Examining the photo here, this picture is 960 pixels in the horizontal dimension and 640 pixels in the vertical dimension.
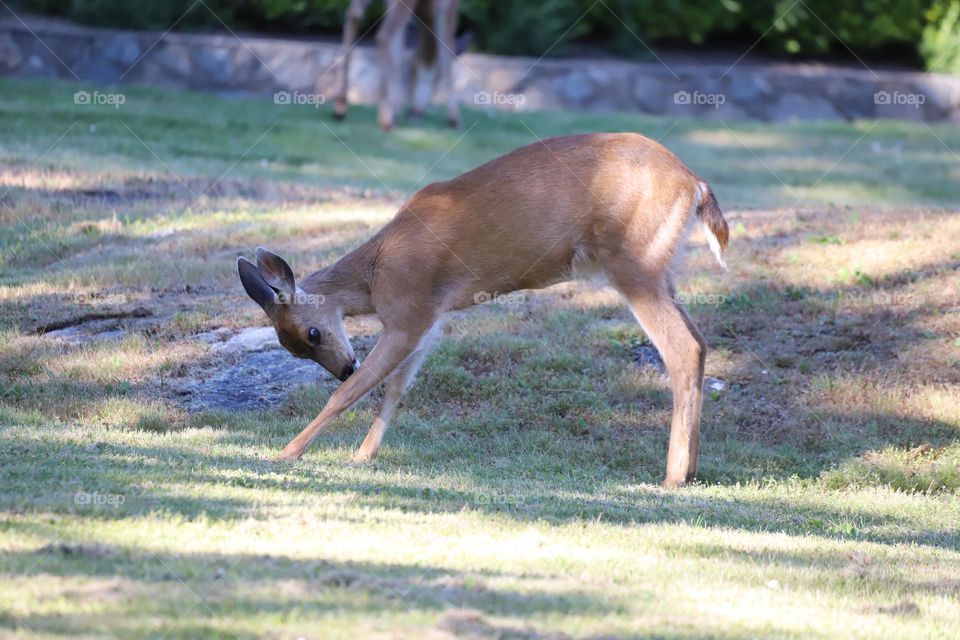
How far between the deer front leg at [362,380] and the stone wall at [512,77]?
12.4 metres

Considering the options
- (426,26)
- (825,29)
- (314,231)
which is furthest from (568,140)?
(825,29)

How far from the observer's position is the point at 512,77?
71.8 feet

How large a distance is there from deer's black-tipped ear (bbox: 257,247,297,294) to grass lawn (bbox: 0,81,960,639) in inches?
39.0

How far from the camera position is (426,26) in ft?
63.7

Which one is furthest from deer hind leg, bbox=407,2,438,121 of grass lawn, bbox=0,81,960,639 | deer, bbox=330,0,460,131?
grass lawn, bbox=0,81,960,639

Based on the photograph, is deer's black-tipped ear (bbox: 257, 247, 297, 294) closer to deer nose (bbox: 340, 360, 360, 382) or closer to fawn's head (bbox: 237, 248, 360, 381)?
fawn's head (bbox: 237, 248, 360, 381)

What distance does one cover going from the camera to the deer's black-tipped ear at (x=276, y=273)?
8.73m

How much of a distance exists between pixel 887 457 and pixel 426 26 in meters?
12.0

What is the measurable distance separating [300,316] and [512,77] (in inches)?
541

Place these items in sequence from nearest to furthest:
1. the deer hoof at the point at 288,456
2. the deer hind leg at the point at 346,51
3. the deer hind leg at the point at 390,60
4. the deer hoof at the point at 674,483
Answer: the deer hoof at the point at 288,456 → the deer hoof at the point at 674,483 → the deer hind leg at the point at 390,60 → the deer hind leg at the point at 346,51

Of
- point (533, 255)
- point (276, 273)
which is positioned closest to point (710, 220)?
point (533, 255)

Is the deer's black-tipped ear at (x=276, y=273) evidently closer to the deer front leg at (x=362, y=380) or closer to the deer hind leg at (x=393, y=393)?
the deer front leg at (x=362, y=380)

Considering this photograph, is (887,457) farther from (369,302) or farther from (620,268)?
(369,302)

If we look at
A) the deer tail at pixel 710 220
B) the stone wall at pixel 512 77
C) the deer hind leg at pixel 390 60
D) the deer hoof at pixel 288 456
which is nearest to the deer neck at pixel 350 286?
the deer hoof at pixel 288 456
